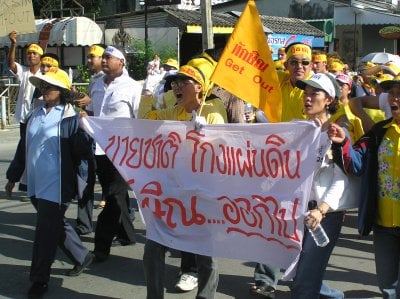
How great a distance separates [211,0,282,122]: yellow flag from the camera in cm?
401

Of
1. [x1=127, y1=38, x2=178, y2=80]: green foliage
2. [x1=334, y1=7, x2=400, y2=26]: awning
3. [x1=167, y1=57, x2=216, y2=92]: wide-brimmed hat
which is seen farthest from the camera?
[x1=334, y1=7, x2=400, y2=26]: awning

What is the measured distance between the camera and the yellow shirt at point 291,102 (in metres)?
4.90

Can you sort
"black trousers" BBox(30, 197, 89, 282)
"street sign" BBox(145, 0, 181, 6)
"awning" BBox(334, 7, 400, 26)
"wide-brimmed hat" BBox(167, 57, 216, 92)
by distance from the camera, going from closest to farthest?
"wide-brimmed hat" BBox(167, 57, 216, 92) < "black trousers" BBox(30, 197, 89, 282) < "street sign" BBox(145, 0, 181, 6) < "awning" BBox(334, 7, 400, 26)

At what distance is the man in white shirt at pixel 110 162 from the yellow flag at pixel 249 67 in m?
2.09

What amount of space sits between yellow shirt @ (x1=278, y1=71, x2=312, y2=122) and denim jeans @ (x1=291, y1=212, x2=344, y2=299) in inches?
50.8

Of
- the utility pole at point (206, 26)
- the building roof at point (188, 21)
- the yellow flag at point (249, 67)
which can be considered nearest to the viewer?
the yellow flag at point (249, 67)

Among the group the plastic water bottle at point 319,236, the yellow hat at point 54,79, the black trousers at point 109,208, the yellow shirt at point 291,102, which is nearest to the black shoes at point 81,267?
the black trousers at point 109,208

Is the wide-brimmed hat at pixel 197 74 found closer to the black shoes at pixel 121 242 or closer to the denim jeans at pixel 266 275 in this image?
the denim jeans at pixel 266 275

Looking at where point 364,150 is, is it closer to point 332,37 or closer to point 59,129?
point 59,129

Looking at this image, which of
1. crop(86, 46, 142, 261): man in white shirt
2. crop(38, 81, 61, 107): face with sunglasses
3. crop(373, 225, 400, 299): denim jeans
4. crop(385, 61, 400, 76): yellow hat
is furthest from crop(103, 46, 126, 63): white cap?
crop(373, 225, 400, 299): denim jeans

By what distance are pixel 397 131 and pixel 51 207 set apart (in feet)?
8.42

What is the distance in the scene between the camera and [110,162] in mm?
5816

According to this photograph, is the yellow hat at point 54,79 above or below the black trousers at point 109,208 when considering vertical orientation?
above

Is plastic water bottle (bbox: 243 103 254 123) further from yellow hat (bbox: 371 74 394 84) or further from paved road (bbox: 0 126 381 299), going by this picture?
paved road (bbox: 0 126 381 299)
